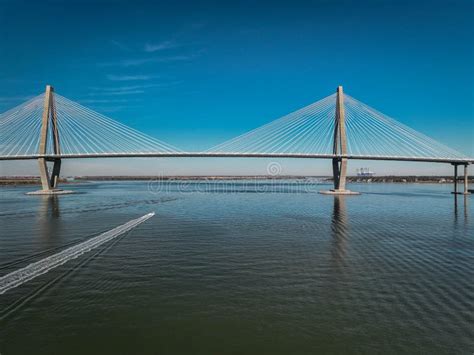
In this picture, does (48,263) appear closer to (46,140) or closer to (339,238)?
(339,238)

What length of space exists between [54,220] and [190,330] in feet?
68.5

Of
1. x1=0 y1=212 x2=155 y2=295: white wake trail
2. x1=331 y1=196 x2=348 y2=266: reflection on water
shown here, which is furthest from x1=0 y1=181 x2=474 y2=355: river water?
x1=0 y1=212 x2=155 y2=295: white wake trail

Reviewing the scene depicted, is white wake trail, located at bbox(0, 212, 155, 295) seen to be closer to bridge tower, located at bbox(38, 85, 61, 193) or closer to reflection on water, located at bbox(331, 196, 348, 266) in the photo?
reflection on water, located at bbox(331, 196, 348, 266)

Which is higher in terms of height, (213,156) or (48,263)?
(213,156)

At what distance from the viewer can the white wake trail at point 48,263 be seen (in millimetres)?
9719

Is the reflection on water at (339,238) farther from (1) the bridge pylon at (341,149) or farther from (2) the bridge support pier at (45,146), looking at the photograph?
(2) the bridge support pier at (45,146)

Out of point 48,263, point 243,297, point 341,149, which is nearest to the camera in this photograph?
point 243,297

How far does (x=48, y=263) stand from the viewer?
11859 mm

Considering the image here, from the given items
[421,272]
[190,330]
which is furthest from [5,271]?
[421,272]

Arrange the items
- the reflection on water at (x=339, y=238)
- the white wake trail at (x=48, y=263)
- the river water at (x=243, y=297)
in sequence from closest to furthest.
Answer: the river water at (x=243, y=297), the white wake trail at (x=48, y=263), the reflection on water at (x=339, y=238)

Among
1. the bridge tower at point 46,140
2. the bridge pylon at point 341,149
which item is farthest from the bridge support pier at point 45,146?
the bridge pylon at point 341,149

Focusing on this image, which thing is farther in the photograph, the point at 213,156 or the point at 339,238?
the point at 213,156

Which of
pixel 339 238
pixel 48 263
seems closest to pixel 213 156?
pixel 339 238

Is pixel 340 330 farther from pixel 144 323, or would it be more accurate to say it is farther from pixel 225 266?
pixel 225 266
